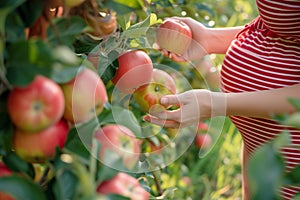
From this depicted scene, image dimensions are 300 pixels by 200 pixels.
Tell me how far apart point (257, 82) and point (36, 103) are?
98 centimetres

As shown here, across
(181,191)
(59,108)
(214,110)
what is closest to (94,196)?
(59,108)

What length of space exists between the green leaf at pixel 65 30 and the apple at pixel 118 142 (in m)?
0.12

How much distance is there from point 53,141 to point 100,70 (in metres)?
0.31

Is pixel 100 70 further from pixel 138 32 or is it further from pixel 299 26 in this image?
pixel 299 26

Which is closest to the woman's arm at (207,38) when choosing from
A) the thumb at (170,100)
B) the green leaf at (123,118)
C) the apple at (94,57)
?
the thumb at (170,100)

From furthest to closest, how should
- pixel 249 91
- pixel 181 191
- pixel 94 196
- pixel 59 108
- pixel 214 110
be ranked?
pixel 181 191 < pixel 249 91 < pixel 214 110 < pixel 59 108 < pixel 94 196

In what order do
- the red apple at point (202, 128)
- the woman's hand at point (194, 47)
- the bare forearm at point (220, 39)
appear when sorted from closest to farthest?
the woman's hand at point (194, 47), the bare forearm at point (220, 39), the red apple at point (202, 128)

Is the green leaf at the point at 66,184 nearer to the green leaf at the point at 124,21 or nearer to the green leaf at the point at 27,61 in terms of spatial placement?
the green leaf at the point at 27,61

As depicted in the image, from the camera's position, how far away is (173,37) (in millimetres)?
1477

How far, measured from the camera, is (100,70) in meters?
1.06

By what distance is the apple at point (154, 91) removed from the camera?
49.3 inches

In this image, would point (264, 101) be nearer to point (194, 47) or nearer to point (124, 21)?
point (194, 47)

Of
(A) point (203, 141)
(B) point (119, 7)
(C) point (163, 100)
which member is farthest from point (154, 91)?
(A) point (203, 141)

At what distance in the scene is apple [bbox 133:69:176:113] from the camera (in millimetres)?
1252
